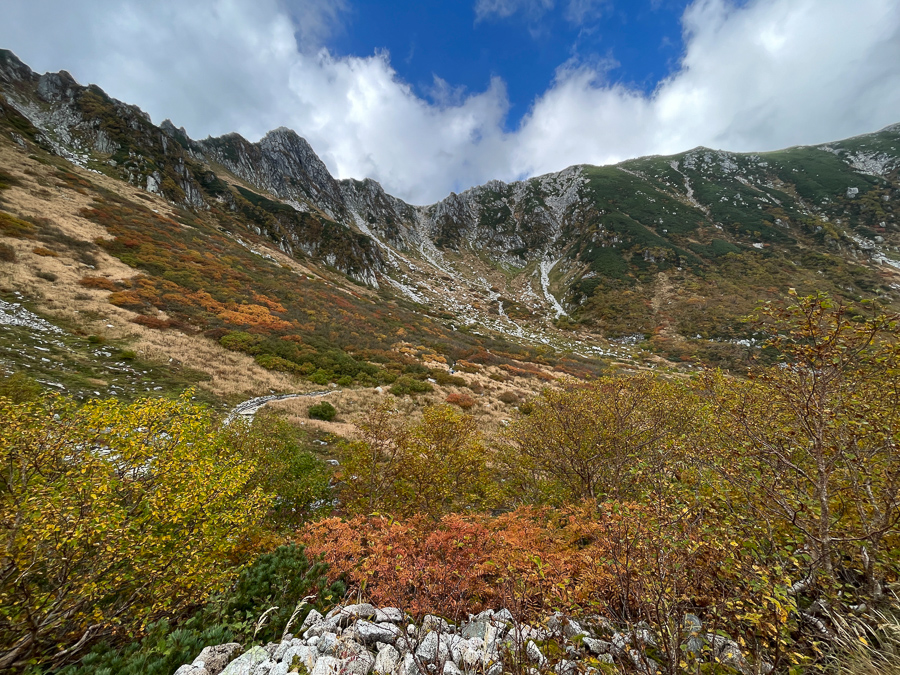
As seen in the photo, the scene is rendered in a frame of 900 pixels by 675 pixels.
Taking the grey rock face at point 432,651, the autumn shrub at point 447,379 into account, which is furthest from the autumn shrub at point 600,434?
the autumn shrub at point 447,379

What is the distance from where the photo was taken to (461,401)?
84.5 feet

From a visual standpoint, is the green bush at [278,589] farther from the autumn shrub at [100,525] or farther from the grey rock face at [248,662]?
the grey rock face at [248,662]

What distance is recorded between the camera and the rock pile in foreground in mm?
3979

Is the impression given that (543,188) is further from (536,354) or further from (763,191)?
(536,354)

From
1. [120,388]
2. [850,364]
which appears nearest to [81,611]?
[850,364]

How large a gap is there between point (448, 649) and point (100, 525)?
5097 mm

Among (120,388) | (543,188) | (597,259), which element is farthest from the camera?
(543,188)

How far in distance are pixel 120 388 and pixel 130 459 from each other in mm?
14081

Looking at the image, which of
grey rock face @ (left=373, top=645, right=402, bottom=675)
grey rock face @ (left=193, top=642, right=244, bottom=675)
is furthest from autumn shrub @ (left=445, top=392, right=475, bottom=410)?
grey rock face @ (left=193, top=642, right=244, bottom=675)

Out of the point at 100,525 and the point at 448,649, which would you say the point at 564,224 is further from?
the point at 100,525

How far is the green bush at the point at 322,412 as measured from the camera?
65.1 feet

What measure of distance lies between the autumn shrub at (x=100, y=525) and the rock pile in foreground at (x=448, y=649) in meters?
1.83

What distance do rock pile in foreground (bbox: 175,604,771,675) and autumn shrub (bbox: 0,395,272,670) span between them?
183cm

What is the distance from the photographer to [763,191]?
125062 millimetres
